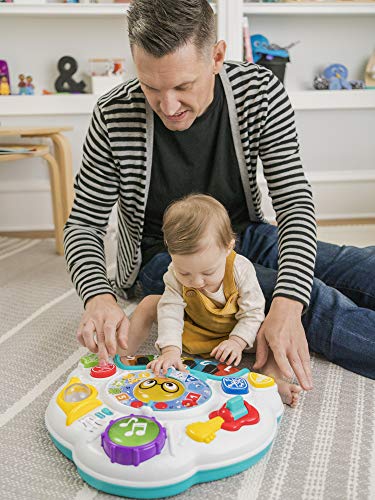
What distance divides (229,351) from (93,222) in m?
0.41

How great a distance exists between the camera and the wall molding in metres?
2.43

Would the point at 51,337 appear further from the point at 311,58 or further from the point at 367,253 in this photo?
the point at 311,58

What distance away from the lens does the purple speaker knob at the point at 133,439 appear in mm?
704

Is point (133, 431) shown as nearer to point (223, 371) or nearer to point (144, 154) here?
point (223, 371)

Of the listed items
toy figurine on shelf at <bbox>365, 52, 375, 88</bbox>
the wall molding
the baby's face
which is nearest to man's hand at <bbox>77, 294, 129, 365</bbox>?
the baby's face

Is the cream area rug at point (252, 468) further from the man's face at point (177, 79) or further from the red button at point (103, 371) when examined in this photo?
the man's face at point (177, 79)

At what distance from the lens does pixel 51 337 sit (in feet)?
4.11

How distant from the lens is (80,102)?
2.33 metres

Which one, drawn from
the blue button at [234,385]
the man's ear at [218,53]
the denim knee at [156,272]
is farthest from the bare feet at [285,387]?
the man's ear at [218,53]

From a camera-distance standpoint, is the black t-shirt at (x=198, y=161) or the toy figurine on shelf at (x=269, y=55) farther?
the toy figurine on shelf at (x=269, y=55)

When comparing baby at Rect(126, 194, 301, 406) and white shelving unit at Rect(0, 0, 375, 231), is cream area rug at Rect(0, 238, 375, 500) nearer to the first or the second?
baby at Rect(126, 194, 301, 406)

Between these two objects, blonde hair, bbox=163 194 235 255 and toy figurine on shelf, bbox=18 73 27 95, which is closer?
blonde hair, bbox=163 194 235 255

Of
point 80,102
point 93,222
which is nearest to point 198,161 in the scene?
point 93,222

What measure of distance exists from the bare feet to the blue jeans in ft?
0.52
